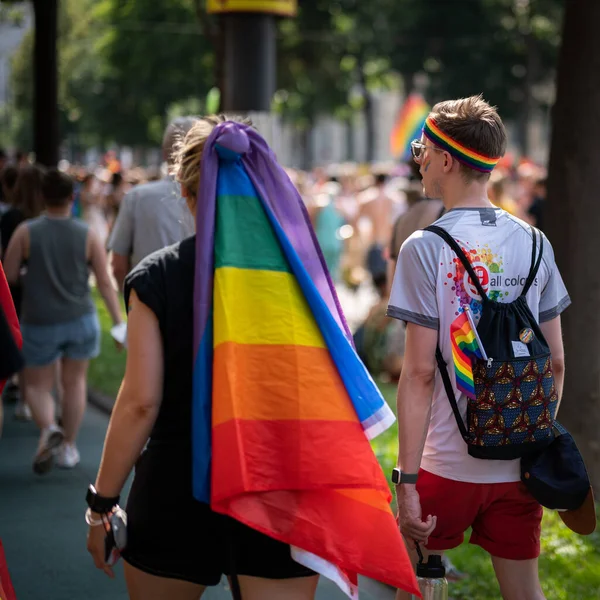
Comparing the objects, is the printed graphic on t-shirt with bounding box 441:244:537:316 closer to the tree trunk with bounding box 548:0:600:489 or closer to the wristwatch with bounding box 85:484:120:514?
the wristwatch with bounding box 85:484:120:514

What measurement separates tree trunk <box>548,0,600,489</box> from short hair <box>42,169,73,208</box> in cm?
283

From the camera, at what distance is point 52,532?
619 cm

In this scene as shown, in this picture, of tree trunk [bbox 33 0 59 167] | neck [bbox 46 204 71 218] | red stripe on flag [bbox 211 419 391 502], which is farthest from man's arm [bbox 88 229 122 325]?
tree trunk [bbox 33 0 59 167]

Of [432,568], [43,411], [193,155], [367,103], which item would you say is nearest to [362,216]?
[43,411]

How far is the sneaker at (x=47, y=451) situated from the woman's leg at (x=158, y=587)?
13.7 feet

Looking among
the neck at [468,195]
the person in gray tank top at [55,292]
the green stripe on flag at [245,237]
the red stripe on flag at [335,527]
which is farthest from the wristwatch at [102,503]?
the person in gray tank top at [55,292]

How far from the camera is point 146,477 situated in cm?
307

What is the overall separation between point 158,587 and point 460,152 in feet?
4.80

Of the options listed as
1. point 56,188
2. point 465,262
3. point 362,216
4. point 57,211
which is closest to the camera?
point 465,262

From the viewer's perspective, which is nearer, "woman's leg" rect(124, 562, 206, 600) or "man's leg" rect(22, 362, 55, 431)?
"woman's leg" rect(124, 562, 206, 600)

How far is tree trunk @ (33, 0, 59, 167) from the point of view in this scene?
54.7 feet

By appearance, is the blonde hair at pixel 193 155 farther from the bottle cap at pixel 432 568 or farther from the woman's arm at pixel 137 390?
the bottle cap at pixel 432 568

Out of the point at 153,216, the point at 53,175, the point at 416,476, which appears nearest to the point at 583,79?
the point at 153,216

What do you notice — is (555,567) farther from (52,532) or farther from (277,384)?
(277,384)
